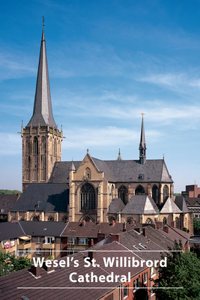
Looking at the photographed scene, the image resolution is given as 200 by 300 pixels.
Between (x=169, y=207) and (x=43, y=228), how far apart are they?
30.6 metres

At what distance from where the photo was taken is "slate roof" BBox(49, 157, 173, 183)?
80375mm

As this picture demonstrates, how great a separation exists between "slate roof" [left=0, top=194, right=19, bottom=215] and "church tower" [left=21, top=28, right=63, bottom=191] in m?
17.0

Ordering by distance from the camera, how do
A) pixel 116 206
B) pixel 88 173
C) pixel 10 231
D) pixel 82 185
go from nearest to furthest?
pixel 10 231 < pixel 116 206 < pixel 88 173 < pixel 82 185

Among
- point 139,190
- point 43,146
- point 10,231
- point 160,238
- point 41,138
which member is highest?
point 41,138

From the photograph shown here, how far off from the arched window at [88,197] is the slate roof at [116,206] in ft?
12.3

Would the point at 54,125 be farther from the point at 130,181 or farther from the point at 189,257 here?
the point at 189,257

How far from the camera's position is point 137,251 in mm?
33719

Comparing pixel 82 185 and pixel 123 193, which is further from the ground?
pixel 82 185

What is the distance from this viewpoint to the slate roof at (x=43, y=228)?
58.3 metres

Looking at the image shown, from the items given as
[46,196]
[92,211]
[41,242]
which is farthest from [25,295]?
[46,196]

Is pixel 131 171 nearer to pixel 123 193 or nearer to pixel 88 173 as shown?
pixel 123 193

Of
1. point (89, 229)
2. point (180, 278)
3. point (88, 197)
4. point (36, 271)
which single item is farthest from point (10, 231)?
point (180, 278)

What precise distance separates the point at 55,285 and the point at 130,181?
60.2 metres

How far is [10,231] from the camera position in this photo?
58.6 meters
